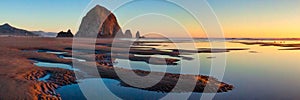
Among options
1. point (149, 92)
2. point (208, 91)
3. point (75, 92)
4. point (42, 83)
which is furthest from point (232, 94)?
point (42, 83)

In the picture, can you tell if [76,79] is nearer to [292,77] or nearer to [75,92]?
[75,92]

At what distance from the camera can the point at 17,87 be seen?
723 inches

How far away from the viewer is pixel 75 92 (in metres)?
19.7

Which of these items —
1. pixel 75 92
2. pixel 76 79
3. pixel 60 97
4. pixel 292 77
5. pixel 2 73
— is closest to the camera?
pixel 60 97

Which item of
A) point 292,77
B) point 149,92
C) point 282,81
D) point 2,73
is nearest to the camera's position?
point 149,92

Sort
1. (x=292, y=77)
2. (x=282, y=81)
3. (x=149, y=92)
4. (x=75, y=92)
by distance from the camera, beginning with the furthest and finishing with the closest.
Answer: (x=292, y=77) → (x=282, y=81) → (x=149, y=92) → (x=75, y=92)

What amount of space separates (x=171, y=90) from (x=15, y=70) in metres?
16.1

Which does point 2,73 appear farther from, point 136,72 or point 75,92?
point 136,72

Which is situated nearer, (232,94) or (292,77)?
(232,94)

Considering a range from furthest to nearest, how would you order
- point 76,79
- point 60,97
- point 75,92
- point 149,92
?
1. point 76,79
2. point 149,92
3. point 75,92
4. point 60,97

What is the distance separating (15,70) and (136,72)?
1281 cm

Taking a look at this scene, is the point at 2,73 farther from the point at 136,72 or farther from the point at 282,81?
the point at 282,81

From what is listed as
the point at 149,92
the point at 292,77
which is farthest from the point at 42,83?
the point at 292,77

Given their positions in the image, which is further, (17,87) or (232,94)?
(232,94)
